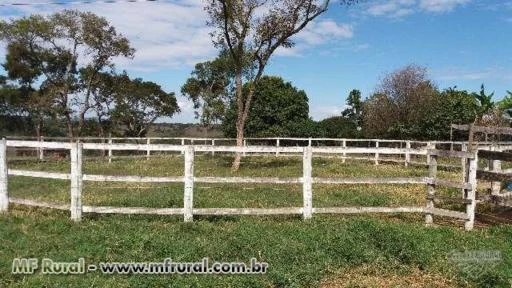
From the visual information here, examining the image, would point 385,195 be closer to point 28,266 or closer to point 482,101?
point 28,266

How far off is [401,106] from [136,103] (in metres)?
26.9

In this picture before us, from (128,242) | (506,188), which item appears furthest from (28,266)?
(506,188)

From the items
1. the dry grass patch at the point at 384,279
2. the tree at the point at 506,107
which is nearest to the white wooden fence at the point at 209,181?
the dry grass patch at the point at 384,279

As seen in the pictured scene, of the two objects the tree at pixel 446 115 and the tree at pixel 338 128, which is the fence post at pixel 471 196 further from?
the tree at pixel 338 128

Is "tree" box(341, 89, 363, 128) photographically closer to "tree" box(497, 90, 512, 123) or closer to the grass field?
"tree" box(497, 90, 512, 123)

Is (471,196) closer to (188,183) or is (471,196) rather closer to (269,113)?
(188,183)

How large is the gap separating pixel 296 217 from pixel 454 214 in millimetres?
3252

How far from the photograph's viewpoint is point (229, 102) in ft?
184

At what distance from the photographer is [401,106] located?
4891cm

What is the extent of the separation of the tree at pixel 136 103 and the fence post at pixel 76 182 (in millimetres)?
38418

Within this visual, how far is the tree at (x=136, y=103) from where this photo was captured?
48.9 m

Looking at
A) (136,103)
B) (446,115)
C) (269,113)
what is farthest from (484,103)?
(136,103)

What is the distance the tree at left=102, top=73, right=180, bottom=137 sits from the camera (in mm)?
48875

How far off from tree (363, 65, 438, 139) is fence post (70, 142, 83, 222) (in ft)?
130
